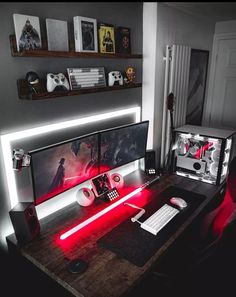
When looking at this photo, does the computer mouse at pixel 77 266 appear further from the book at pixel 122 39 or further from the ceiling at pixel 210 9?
the ceiling at pixel 210 9

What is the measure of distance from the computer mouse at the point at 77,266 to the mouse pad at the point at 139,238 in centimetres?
19

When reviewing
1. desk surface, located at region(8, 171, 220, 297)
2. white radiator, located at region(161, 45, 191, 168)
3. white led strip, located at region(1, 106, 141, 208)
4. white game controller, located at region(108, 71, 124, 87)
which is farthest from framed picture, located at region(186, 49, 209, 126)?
white led strip, located at region(1, 106, 141, 208)

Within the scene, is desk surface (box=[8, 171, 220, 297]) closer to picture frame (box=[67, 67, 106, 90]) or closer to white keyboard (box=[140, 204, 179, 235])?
white keyboard (box=[140, 204, 179, 235])

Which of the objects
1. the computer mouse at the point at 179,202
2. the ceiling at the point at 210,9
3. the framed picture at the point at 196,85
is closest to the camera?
the computer mouse at the point at 179,202

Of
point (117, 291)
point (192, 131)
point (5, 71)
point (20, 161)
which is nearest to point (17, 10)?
point (5, 71)

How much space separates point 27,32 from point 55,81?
1.08 ft

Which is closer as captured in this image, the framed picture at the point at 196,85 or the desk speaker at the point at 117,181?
the desk speaker at the point at 117,181

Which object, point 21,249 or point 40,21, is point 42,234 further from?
point 40,21

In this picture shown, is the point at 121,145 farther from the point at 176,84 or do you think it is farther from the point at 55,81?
the point at 176,84

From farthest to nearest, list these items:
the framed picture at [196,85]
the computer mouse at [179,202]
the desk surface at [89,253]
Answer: the framed picture at [196,85]
the computer mouse at [179,202]
the desk surface at [89,253]

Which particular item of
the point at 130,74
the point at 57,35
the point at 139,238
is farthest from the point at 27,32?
the point at 139,238

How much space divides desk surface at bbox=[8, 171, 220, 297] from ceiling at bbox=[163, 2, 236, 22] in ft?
6.03

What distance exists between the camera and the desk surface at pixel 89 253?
1.38m

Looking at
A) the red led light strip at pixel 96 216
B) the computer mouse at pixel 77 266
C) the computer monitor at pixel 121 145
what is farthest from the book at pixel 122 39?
the computer mouse at pixel 77 266
